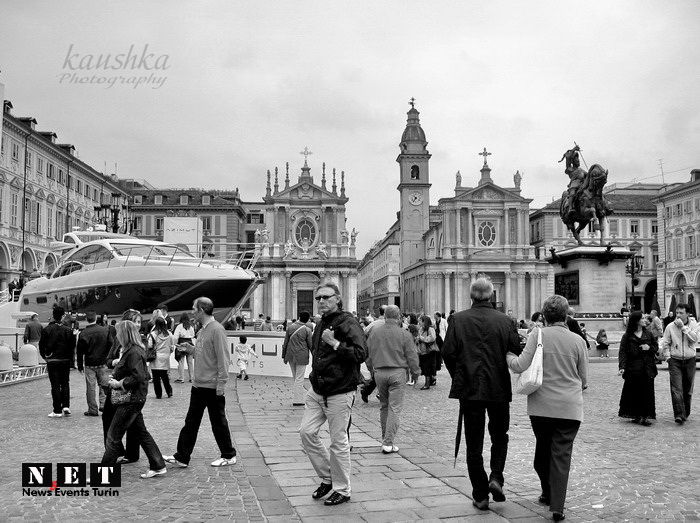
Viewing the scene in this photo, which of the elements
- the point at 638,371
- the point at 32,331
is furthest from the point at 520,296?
the point at 638,371

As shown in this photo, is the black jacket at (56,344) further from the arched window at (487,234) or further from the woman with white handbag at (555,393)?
the arched window at (487,234)

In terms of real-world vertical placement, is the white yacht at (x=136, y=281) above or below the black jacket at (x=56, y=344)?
above

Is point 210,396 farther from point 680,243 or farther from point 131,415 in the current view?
point 680,243

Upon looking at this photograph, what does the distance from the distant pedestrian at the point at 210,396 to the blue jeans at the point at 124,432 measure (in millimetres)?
381

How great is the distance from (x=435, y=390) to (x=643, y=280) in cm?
6380

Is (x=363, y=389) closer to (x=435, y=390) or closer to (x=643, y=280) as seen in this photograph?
(x=435, y=390)

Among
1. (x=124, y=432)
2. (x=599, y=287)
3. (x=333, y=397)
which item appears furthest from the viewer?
(x=599, y=287)

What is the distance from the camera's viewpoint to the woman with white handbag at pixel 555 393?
5527 millimetres

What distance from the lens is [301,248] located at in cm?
6600

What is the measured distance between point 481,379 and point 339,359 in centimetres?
126

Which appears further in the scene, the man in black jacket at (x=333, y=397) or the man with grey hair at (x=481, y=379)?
the man in black jacket at (x=333, y=397)

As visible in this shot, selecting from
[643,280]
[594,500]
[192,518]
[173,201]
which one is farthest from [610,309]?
[173,201]

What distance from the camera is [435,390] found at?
14609 millimetres

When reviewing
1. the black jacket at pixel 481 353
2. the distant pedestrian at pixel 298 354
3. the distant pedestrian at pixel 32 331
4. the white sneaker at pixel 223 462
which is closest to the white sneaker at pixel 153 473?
the white sneaker at pixel 223 462
